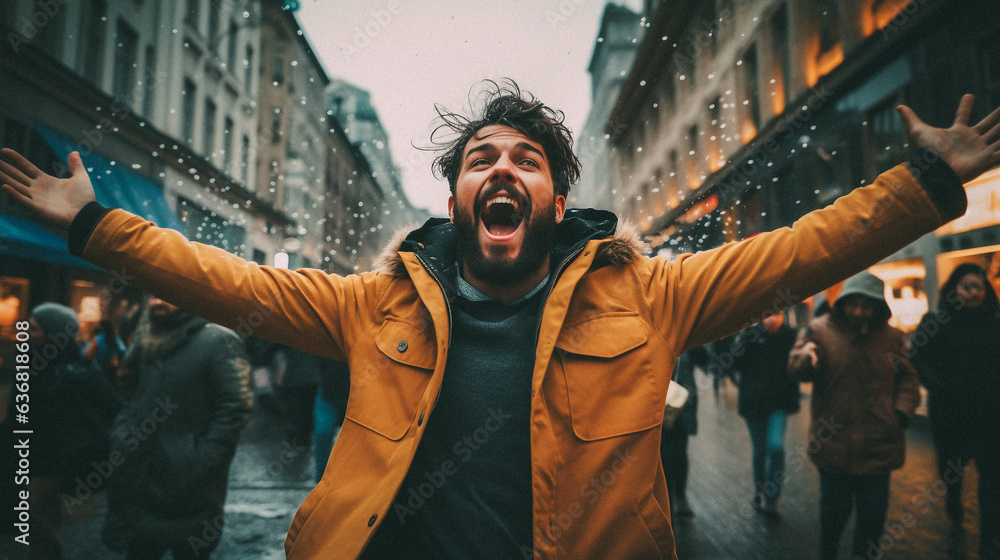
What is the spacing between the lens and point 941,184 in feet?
4.27

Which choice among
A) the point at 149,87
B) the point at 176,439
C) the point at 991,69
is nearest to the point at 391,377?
the point at 176,439

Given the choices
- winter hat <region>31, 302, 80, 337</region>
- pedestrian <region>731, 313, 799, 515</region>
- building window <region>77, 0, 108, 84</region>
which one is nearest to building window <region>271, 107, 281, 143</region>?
winter hat <region>31, 302, 80, 337</region>

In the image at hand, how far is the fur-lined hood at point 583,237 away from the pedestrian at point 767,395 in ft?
11.7

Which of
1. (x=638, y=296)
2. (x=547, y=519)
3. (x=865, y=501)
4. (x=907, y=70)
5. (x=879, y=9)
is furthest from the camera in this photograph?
(x=907, y=70)

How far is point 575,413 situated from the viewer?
1410 millimetres

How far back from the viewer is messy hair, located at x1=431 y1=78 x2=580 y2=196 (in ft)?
6.79

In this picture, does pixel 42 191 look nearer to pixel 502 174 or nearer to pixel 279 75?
pixel 502 174

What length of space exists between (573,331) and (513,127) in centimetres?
92

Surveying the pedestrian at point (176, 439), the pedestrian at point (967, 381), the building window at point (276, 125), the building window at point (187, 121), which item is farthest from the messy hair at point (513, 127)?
the building window at point (187, 121)

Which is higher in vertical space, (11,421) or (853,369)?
(853,369)

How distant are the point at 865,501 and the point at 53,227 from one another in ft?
14.1

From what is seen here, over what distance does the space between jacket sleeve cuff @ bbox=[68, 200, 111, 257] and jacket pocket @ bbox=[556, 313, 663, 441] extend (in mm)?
1370

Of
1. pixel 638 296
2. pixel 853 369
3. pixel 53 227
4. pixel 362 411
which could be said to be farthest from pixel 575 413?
pixel 853 369

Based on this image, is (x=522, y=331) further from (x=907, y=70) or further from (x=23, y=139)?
(x=907, y=70)
